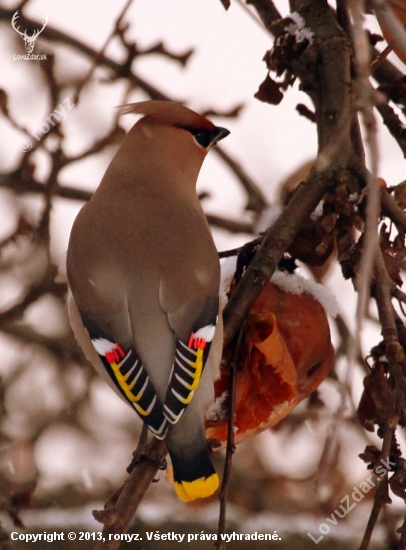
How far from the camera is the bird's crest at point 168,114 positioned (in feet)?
10.2

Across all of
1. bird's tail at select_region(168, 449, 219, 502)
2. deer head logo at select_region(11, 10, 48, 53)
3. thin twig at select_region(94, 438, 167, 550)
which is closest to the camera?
thin twig at select_region(94, 438, 167, 550)

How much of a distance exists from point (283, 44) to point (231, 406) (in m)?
1.11

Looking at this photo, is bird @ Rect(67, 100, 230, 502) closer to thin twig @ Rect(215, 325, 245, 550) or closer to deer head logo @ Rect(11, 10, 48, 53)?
thin twig @ Rect(215, 325, 245, 550)

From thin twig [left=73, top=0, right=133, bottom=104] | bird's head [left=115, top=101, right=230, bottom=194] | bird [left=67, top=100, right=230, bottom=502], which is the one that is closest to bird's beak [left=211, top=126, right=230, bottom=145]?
bird's head [left=115, top=101, right=230, bottom=194]

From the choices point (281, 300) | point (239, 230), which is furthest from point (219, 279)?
point (239, 230)

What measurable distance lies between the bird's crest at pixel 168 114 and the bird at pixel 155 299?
1cm

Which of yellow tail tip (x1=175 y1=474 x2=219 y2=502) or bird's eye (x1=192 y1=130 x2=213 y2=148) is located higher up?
bird's eye (x1=192 y1=130 x2=213 y2=148)

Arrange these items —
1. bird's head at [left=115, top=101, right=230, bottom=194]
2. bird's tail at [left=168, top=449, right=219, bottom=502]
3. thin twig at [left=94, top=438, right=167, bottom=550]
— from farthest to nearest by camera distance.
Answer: bird's head at [left=115, top=101, right=230, bottom=194] → bird's tail at [left=168, top=449, right=219, bottom=502] → thin twig at [left=94, top=438, right=167, bottom=550]

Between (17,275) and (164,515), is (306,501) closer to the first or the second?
(164,515)

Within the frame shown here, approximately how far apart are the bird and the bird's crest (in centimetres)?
1

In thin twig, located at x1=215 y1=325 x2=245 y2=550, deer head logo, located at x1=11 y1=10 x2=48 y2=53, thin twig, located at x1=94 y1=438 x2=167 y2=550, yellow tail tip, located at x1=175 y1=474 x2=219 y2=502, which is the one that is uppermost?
deer head logo, located at x1=11 y1=10 x2=48 y2=53

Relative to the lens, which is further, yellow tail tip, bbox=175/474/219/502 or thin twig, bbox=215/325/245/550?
yellow tail tip, bbox=175/474/219/502

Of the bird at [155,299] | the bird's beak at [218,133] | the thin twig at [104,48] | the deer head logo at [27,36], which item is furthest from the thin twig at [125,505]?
the deer head logo at [27,36]

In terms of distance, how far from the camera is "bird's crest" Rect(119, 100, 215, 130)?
3.10 meters
